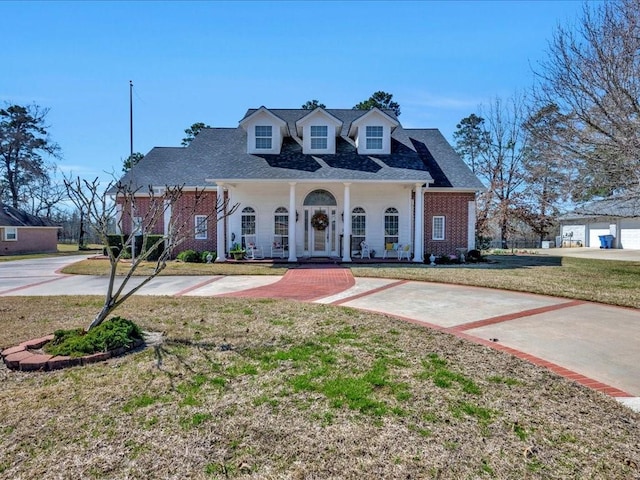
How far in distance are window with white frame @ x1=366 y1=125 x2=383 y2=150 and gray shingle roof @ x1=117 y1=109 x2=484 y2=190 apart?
0.62 m

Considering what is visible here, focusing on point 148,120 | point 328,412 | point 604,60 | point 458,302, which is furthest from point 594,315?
point 148,120

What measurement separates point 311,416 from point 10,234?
36422 millimetres

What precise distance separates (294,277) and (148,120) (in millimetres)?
12277

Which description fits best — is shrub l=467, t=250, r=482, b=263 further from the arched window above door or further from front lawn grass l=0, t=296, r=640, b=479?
front lawn grass l=0, t=296, r=640, b=479

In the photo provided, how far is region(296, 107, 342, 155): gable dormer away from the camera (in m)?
18.6

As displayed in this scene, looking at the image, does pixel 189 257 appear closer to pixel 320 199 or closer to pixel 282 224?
pixel 282 224

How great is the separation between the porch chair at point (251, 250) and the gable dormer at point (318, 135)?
16.9 feet

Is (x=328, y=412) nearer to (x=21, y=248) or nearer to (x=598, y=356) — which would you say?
(x=598, y=356)

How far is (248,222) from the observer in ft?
61.3

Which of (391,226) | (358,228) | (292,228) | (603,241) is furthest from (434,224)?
(603,241)

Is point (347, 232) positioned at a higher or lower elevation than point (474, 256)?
higher

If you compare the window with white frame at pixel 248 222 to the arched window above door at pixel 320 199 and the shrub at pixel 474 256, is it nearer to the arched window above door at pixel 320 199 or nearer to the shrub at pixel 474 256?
the arched window above door at pixel 320 199

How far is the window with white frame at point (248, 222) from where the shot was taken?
1856 centimetres

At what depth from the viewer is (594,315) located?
6980 millimetres
